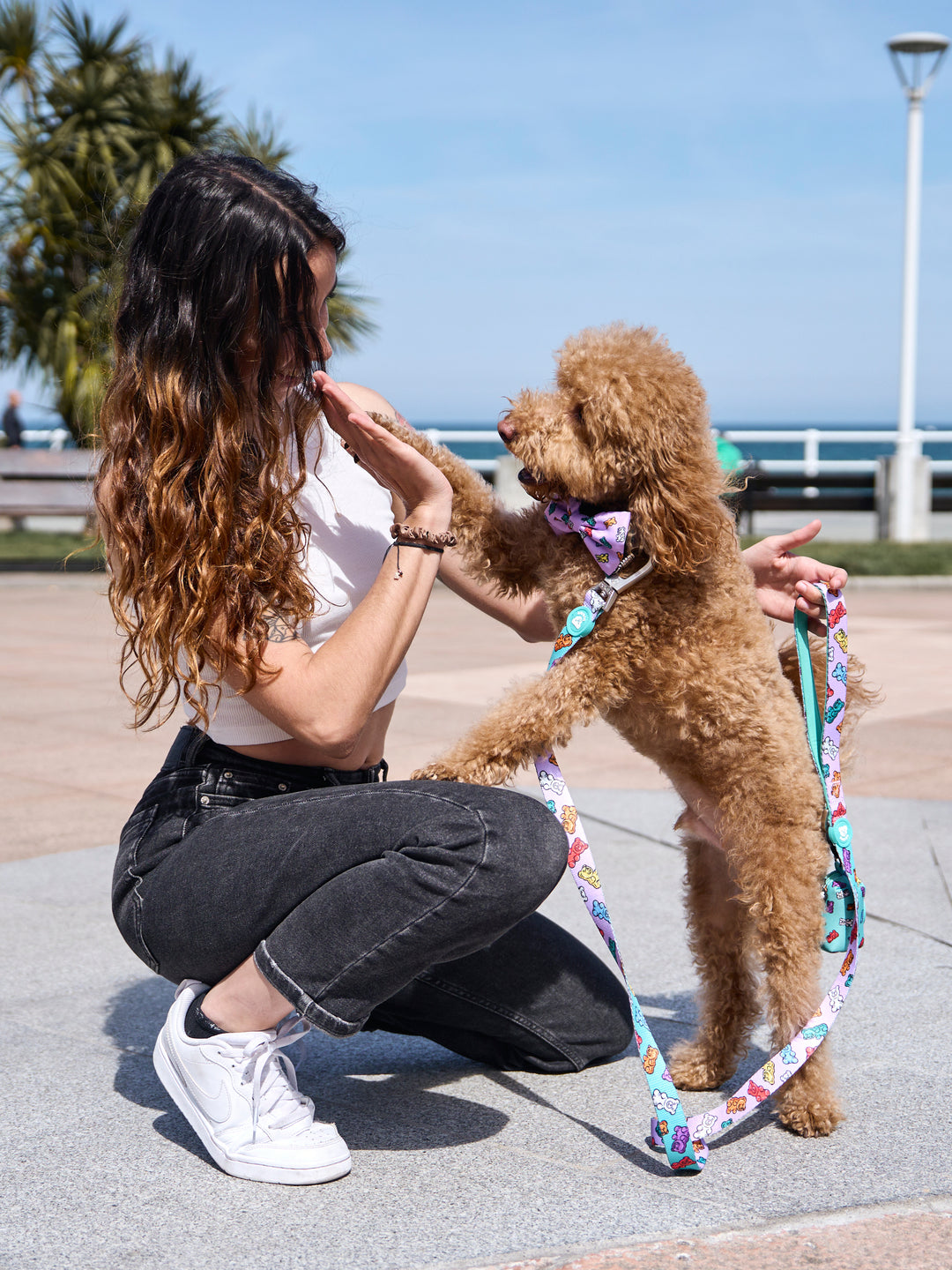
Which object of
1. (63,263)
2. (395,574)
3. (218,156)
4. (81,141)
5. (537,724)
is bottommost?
(537,724)

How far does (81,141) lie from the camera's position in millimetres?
16047

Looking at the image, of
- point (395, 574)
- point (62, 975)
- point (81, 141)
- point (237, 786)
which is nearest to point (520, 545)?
point (395, 574)

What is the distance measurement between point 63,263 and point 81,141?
5.09ft

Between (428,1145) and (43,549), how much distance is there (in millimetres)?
16352

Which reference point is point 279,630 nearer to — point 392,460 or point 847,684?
point 392,460

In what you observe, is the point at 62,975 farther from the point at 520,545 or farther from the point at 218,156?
the point at 218,156

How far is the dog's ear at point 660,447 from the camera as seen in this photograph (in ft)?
8.10

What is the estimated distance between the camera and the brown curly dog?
97.3 inches

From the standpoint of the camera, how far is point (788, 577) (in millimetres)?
2934

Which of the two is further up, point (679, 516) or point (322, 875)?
point (679, 516)

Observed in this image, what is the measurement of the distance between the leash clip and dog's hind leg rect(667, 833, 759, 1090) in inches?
23.8

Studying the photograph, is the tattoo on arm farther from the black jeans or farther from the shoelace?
the shoelace

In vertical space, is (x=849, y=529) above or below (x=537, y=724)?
below

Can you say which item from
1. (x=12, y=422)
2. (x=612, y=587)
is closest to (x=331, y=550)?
(x=612, y=587)
